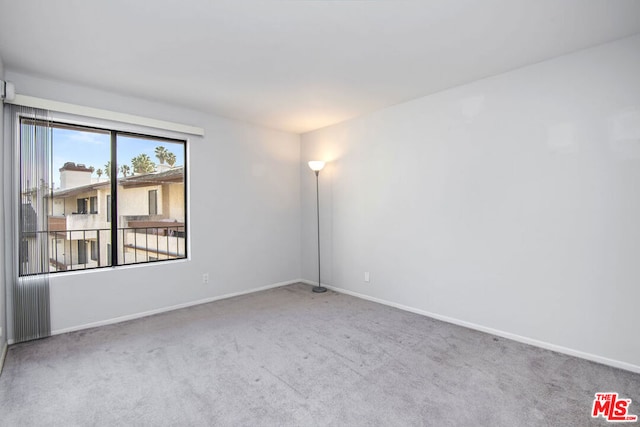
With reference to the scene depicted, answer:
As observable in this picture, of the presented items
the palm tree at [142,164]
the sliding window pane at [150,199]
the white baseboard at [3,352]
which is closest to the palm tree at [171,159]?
the sliding window pane at [150,199]

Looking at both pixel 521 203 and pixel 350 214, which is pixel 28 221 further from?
pixel 521 203

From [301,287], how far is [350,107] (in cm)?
263

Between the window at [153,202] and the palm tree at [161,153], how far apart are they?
0.38m

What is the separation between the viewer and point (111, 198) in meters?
3.37

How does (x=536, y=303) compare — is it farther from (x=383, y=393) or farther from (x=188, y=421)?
(x=188, y=421)

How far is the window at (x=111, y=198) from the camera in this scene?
3.08 metres

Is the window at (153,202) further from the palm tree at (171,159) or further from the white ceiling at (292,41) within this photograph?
the white ceiling at (292,41)

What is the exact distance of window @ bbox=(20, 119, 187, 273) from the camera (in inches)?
121

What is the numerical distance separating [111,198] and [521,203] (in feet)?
13.4

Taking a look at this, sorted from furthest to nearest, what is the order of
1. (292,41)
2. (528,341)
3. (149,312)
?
1. (149,312)
2. (528,341)
3. (292,41)

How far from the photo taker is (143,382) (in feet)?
7.08

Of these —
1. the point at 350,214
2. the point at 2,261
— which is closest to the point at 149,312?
the point at 2,261

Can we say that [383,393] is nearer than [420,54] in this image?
Yes

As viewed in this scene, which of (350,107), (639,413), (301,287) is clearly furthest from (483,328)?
(350,107)
